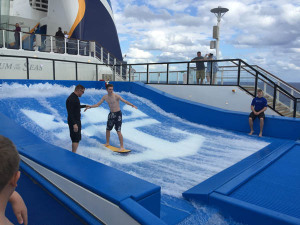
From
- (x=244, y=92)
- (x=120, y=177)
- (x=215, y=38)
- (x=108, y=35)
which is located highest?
(x=108, y=35)

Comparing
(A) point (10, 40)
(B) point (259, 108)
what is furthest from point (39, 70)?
(B) point (259, 108)

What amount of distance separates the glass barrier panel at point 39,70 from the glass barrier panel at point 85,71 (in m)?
1.79

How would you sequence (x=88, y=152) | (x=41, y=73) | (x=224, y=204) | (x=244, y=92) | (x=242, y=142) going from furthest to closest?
(x=41, y=73) → (x=244, y=92) → (x=242, y=142) → (x=88, y=152) → (x=224, y=204)

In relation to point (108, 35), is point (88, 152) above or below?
below

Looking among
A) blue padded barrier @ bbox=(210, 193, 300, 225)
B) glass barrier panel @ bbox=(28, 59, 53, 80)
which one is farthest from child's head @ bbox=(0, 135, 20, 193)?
glass barrier panel @ bbox=(28, 59, 53, 80)

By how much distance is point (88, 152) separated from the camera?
5.61 m

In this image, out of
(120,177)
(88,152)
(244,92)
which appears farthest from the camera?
(244,92)

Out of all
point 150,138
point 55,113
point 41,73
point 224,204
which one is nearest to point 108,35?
point 41,73

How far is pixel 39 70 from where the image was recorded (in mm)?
12922

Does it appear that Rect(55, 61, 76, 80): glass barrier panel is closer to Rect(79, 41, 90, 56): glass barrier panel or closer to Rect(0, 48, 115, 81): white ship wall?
Rect(0, 48, 115, 81): white ship wall

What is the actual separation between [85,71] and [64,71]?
167cm

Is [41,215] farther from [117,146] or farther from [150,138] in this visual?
[150,138]

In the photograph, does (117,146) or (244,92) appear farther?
(244,92)

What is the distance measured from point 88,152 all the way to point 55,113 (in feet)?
10.1
